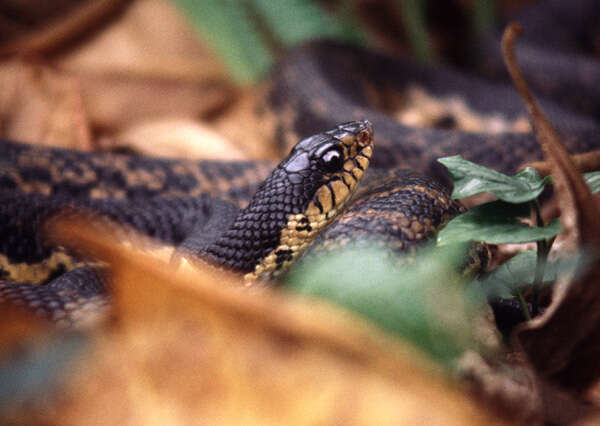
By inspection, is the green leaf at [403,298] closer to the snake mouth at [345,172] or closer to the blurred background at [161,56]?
the snake mouth at [345,172]

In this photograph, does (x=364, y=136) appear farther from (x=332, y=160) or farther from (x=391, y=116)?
(x=391, y=116)

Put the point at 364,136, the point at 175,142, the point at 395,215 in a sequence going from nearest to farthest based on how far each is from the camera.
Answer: the point at 395,215, the point at 364,136, the point at 175,142

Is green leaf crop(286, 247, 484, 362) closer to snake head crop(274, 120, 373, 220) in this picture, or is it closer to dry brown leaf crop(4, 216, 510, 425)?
dry brown leaf crop(4, 216, 510, 425)

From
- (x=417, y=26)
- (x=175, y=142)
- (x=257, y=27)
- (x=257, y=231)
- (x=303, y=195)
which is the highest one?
(x=417, y=26)

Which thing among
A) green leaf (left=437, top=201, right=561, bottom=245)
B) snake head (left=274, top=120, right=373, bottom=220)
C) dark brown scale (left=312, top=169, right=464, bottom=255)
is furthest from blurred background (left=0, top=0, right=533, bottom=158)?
green leaf (left=437, top=201, right=561, bottom=245)

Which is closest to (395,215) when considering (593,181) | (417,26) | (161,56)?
(593,181)

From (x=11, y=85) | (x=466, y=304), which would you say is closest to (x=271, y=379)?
(x=466, y=304)
